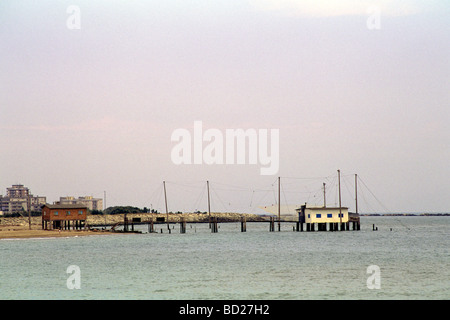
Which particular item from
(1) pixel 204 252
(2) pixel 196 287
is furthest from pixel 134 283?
(1) pixel 204 252

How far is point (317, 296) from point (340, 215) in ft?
279

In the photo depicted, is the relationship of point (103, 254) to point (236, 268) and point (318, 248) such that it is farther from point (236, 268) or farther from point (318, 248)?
point (318, 248)

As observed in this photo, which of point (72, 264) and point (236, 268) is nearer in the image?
point (236, 268)

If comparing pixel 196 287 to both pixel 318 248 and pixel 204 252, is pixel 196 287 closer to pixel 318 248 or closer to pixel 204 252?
pixel 204 252

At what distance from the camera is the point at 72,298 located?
118ft

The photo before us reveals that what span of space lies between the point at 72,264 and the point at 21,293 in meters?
18.7

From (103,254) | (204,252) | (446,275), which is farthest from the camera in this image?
(204,252)

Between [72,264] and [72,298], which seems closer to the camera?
[72,298]
